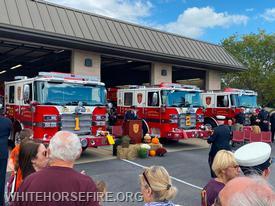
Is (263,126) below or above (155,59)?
below

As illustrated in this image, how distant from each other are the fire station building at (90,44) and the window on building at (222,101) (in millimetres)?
2364

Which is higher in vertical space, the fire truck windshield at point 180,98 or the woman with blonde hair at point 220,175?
the fire truck windshield at point 180,98

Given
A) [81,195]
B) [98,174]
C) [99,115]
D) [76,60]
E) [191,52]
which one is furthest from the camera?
[191,52]

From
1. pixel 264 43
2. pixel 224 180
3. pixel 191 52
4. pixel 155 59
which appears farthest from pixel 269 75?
pixel 224 180

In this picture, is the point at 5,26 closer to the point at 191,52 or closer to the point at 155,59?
the point at 155,59

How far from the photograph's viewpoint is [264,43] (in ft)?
136

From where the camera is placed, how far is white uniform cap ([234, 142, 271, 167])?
2.66 metres

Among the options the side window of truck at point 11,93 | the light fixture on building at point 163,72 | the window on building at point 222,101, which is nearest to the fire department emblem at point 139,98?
the light fixture on building at point 163,72

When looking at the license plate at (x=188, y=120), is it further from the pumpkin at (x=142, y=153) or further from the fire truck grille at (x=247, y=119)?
the fire truck grille at (x=247, y=119)

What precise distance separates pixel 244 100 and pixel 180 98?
5.20 m

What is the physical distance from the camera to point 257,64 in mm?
40219

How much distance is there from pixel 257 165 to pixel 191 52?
53.1ft

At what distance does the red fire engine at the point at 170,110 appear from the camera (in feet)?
43.6

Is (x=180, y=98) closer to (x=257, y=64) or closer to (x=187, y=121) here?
(x=187, y=121)
